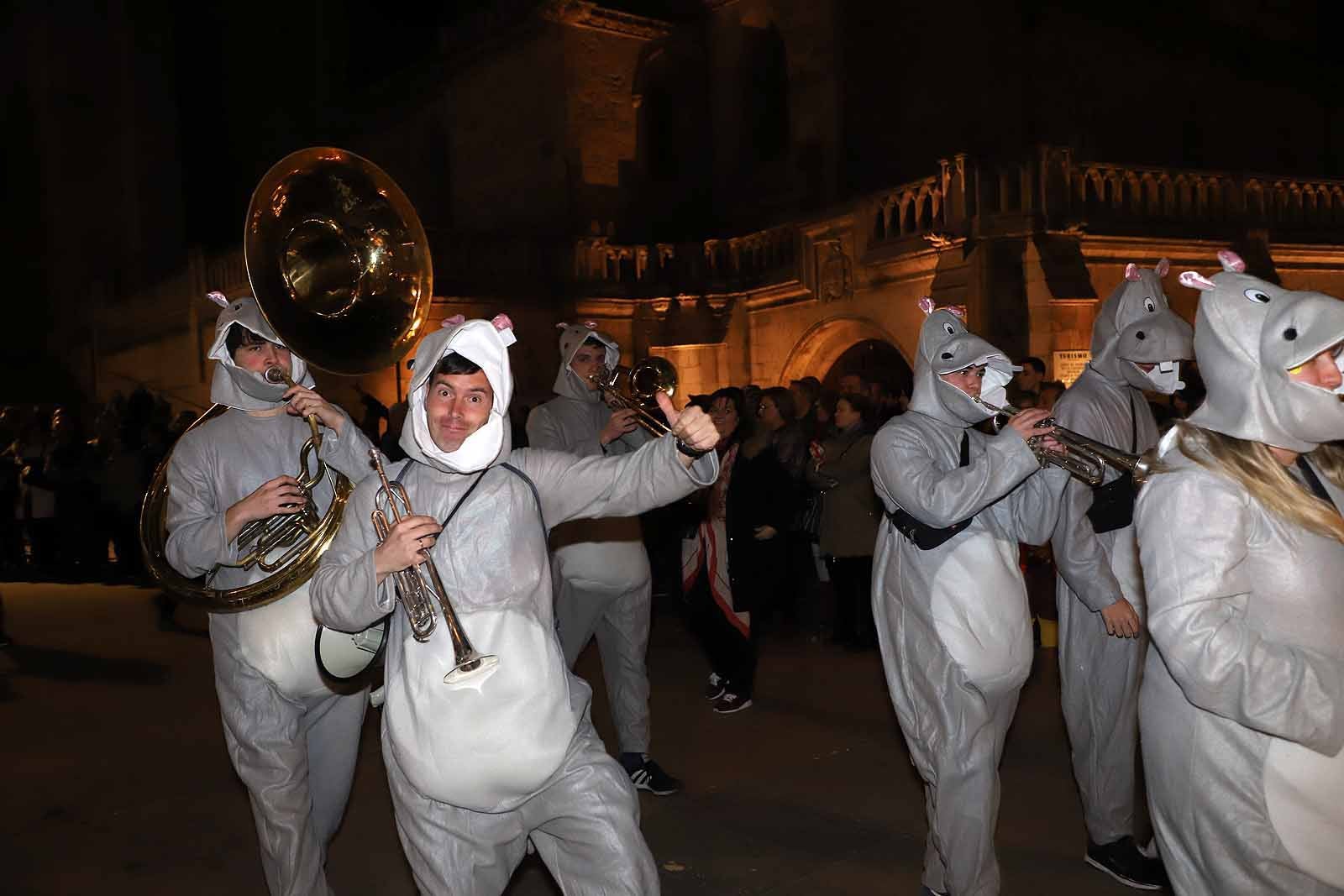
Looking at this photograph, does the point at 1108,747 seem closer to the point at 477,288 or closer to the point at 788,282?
the point at 788,282

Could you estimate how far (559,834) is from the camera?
2.73m

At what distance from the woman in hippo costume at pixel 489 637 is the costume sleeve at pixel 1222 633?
3.39ft

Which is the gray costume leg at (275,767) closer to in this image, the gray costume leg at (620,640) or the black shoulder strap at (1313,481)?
the gray costume leg at (620,640)

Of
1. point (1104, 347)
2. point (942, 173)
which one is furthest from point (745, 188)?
point (1104, 347)

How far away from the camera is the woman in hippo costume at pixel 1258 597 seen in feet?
6.97

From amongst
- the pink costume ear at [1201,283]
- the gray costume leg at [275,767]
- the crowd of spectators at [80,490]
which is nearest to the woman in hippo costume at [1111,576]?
the pink costume ear at [1201,283]

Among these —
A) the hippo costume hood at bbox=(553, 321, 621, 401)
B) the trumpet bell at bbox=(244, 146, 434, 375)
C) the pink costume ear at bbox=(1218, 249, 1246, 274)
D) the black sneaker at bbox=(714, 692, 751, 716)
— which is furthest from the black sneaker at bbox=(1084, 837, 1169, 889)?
the trumpet bell at bbox=(244, 146, 434, 375)

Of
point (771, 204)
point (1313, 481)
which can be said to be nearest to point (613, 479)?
point (1313, 481)

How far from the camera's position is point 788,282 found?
14578 mm

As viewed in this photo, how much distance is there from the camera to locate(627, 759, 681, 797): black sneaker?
5.01 m

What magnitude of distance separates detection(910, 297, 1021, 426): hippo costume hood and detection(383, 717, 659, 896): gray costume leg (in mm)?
1705

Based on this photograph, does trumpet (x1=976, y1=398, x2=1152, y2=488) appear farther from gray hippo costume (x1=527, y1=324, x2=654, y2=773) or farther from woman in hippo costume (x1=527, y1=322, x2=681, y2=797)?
gray hippo costume (x1=527, y1=324, x2=654, y2=773)

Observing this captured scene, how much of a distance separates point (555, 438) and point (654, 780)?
1691 mm

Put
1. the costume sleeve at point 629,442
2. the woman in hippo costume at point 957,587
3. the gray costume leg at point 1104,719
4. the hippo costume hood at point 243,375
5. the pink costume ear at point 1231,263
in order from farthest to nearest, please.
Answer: the costume sleeve at point 629,442, the gray costume leg at point 1104,719, the hippo costume hood at point 243,375, the woman in hippo costume at point 957,587, the pink costume ear at point 1231,263
